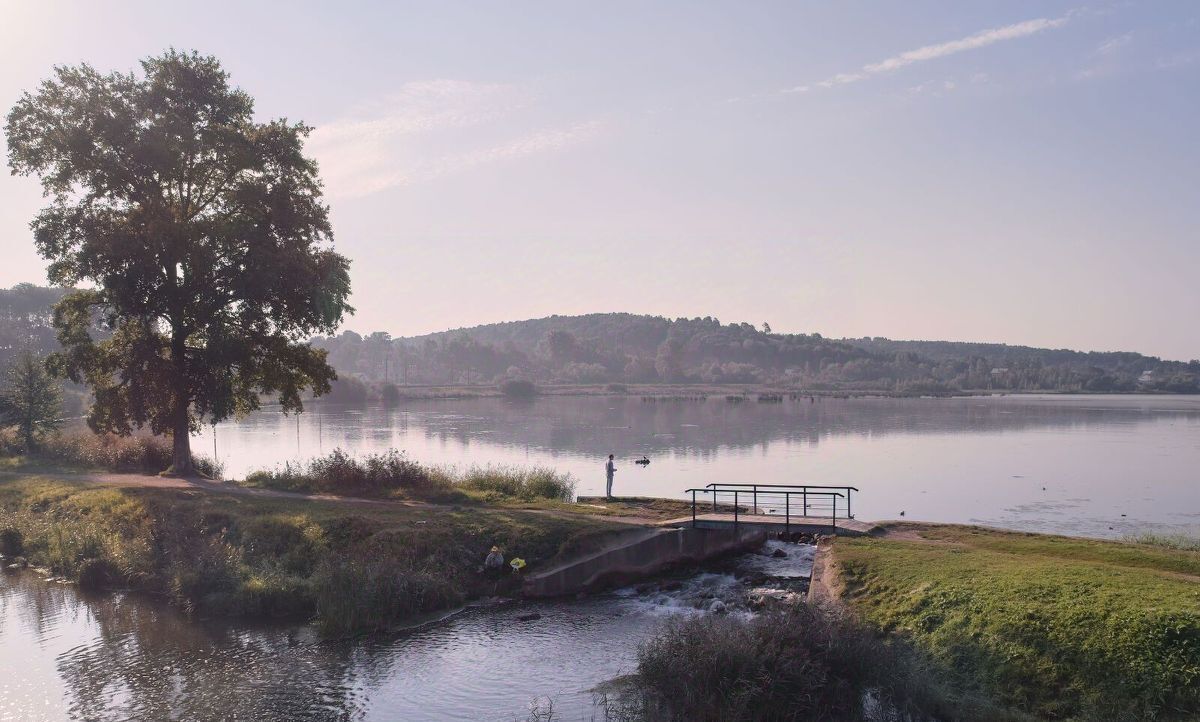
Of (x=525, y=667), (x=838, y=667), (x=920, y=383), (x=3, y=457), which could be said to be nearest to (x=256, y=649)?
(x=525, y=667)

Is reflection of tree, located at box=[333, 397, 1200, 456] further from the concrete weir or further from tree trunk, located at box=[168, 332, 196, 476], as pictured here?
the concrete weir

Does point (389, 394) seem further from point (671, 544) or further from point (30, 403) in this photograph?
point (671, 544)

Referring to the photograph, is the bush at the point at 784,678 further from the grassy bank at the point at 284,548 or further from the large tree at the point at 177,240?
the large tree at the point at 177,240

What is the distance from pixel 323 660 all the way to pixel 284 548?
22.7 feet

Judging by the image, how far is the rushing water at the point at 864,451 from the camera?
1517 inches

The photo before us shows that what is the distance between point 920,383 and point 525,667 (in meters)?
180

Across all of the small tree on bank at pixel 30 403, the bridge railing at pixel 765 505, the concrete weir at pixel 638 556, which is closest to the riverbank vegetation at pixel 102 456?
the small tree on bank at pixel 30 403

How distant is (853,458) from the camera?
56656mm

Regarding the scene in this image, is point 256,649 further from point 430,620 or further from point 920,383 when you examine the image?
point 920,383

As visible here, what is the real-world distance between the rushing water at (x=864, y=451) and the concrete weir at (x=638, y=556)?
1260cm

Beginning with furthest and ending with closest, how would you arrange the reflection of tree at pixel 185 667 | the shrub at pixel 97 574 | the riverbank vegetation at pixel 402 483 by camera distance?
the riverbank vegetation at pixel 402 483 → the shrub at pixel 97 574 → the reflection of tree at pixel 185 667

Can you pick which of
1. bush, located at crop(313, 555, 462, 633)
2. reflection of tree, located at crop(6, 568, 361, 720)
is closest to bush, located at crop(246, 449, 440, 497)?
bush, located at crop(313, 555, 462, 633)

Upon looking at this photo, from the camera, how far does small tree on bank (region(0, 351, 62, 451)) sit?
41.4 m

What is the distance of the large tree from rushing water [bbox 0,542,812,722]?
41.1ft
